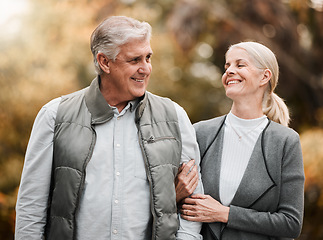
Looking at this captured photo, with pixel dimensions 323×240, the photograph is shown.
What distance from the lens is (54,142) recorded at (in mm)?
1894

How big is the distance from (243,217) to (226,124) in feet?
1.69

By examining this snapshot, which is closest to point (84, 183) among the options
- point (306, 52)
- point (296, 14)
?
point (306, 52)

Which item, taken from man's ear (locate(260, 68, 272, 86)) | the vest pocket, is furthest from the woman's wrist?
man's ear (locate(260, 68, 272, 86))

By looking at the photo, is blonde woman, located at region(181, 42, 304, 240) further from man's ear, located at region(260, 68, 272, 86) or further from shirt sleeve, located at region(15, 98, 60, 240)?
shirt sleeve, located at region(15, 98, 60, 240)

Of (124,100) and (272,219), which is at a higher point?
(124,100)

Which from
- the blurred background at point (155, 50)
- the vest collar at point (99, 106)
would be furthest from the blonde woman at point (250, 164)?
the blurred background at point (155, 50)

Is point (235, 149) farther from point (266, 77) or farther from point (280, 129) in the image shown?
point (266, 77)

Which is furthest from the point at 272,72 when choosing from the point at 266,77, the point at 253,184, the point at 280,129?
the point at 253,184

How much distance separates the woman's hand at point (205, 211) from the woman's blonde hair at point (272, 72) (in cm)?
60

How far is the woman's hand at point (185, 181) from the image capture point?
202cm

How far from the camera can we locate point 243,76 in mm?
2133

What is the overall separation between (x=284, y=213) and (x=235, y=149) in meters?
0.40

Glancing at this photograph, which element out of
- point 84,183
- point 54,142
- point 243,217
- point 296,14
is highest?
point 296,14

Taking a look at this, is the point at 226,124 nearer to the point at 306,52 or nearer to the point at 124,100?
the point at 124,100
